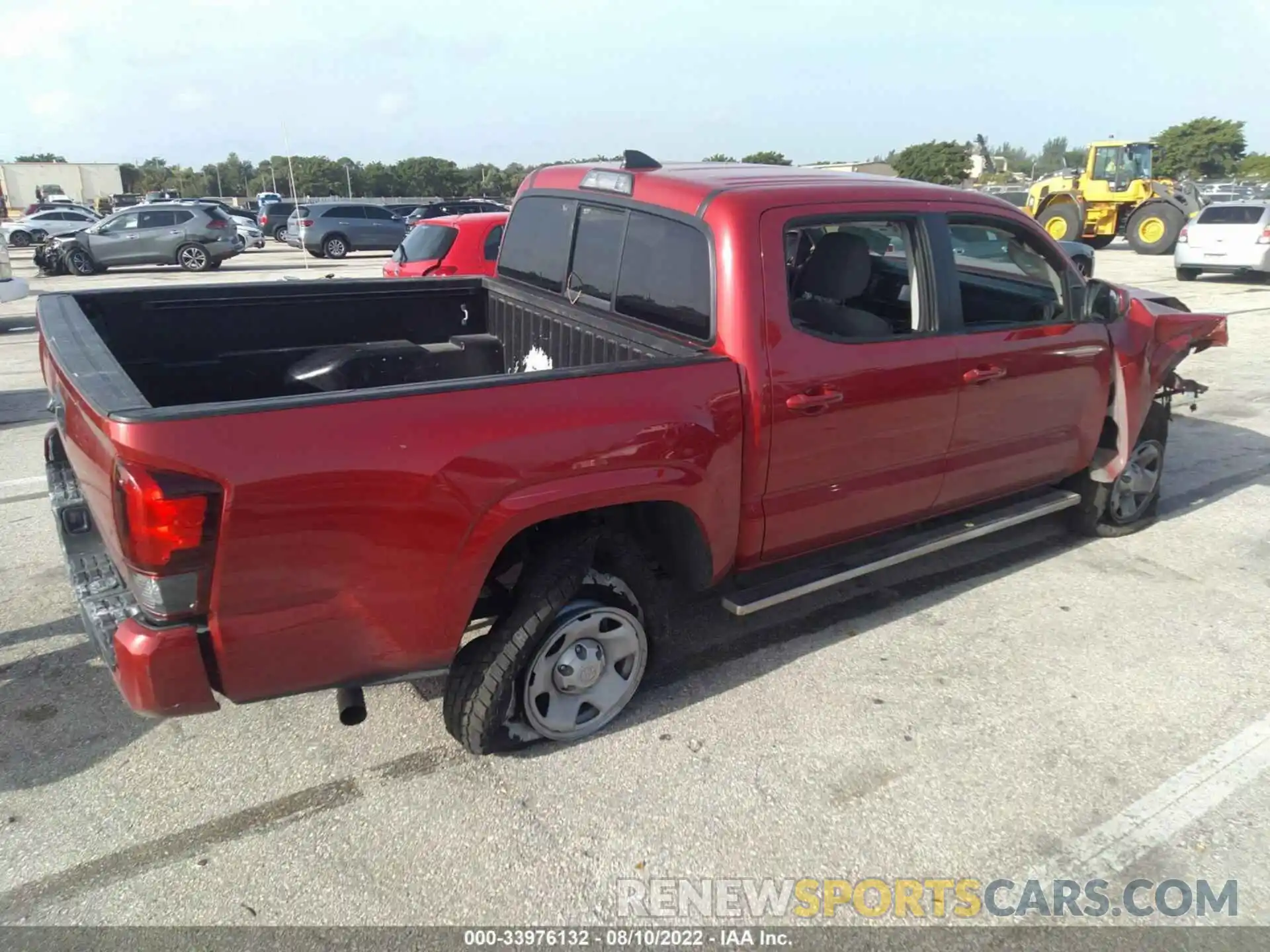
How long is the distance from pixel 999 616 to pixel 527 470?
2.64 metres

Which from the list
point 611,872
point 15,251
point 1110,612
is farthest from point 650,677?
point 15,251

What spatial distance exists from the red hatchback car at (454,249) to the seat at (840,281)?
A: 6598mm

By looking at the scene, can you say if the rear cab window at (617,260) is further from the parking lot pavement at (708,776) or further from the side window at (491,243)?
the side window at (491,243)

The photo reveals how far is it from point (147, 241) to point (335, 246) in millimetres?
5708

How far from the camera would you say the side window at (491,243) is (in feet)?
32.8

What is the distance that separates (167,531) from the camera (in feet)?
7.26

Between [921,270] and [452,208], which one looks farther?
[452,208]

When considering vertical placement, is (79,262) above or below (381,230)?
below

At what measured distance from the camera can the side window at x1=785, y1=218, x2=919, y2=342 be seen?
11.7ft

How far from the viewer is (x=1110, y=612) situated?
4.30 metres

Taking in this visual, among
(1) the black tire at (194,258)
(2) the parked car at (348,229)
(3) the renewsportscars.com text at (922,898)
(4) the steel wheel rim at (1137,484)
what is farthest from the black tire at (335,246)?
(3) the renewsportscars.com text at (922,898)

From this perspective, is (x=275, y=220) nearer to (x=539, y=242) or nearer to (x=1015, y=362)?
(x=539, y=242)

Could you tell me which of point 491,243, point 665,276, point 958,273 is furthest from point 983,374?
point 491,243

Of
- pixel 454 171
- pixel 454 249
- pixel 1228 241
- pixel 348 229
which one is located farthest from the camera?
pixel 454 171
